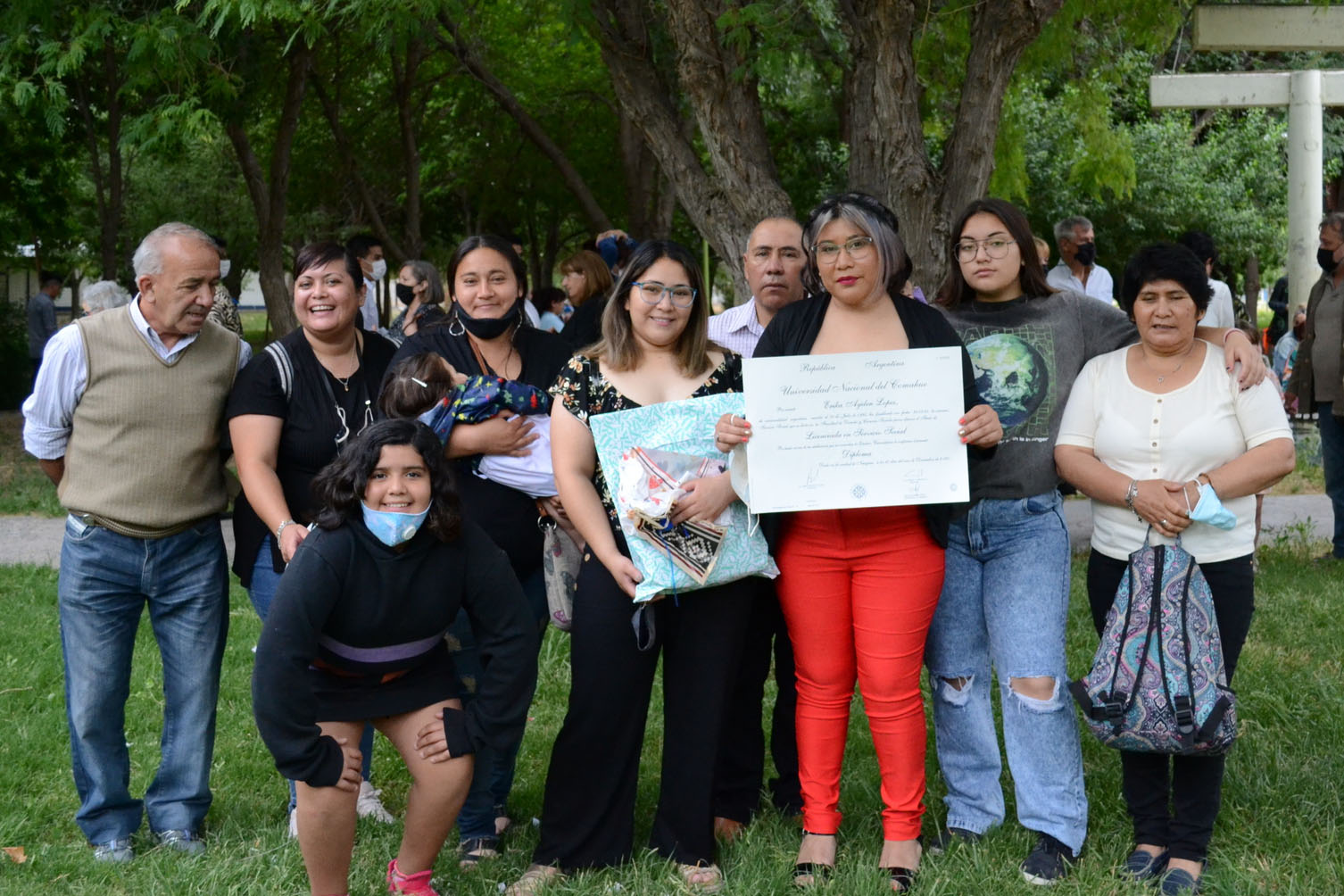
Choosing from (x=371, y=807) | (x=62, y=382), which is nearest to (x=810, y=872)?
(x=371, y=807)

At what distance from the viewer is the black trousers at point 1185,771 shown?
13.8ft

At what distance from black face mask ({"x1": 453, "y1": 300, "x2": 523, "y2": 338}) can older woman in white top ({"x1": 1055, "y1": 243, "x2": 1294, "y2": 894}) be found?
1.86m

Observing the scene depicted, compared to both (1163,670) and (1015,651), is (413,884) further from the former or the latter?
(1163,670)

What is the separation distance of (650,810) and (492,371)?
→ 1.77 metres

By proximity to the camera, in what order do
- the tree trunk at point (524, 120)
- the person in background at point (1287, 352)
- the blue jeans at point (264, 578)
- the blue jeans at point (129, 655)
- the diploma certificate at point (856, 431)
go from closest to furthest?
the diploma certificate at point (856, 431) → the blue jeans at point (129, 655) → the blue jeans at point (264, 578) → the person in background at point (1287, 352) → the tree trunk at point (524, 120)

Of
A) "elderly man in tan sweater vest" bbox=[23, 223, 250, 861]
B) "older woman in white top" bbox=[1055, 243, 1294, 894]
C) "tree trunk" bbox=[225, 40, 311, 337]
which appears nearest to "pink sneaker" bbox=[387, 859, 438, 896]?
"elderly man in tan sweater vest" bbox=[23, 223, 250, 861]

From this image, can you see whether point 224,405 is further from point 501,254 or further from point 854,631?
point 854,631

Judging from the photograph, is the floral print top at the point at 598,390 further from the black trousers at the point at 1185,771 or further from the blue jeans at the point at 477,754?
the black trousers at the point at 1185,771

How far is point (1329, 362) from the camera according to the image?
29.5 feet

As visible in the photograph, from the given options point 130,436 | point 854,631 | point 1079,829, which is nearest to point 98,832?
point 130,436

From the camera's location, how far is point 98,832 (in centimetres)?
472

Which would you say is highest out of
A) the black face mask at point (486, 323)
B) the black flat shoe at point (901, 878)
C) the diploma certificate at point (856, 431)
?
the black face mask at point (486, 323)

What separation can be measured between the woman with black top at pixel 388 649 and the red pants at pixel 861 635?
0.88 metres

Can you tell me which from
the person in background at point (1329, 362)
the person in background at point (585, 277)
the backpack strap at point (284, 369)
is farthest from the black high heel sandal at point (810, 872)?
the person in background at point (1329, 362)
